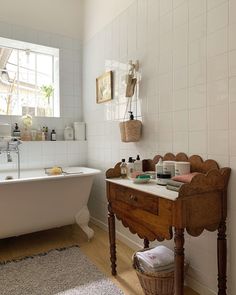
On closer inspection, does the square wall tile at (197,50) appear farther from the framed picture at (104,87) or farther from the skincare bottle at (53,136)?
the skincare bottle at (53,136)

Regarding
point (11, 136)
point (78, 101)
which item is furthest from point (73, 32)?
point (11, 136)

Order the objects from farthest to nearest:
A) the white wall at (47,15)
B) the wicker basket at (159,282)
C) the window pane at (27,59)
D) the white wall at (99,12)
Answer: the window pane at (27,59) < the white wall at (47,15) < the white wall at (99,12) < the wicker basket at (159,282)

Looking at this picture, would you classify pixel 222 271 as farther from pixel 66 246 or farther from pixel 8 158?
pixel 8 158

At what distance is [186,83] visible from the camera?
1787mm

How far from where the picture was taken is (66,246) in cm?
248

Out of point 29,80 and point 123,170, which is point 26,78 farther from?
point 123,170

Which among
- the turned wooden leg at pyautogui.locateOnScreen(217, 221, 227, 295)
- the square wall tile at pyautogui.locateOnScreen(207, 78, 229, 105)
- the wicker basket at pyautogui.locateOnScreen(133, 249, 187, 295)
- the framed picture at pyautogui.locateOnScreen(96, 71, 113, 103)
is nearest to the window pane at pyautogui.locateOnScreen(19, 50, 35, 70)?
the framed picture at pyautogui.locateOnScreen(96, 71, 113, 103)

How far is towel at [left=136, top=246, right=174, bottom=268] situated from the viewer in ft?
5.38

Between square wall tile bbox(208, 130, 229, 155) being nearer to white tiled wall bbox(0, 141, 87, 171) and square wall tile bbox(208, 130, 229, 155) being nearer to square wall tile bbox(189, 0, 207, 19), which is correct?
square wall tile bbox(189, 0, 207, 19)

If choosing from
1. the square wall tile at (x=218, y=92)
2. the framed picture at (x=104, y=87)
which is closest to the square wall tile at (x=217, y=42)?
the square wall tile at (x=218, y=92)

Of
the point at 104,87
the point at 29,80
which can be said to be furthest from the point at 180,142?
the point at 29,80

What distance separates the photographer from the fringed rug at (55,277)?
1.76 m

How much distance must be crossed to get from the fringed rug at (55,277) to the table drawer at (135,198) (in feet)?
2.07

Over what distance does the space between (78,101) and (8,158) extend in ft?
3.98
